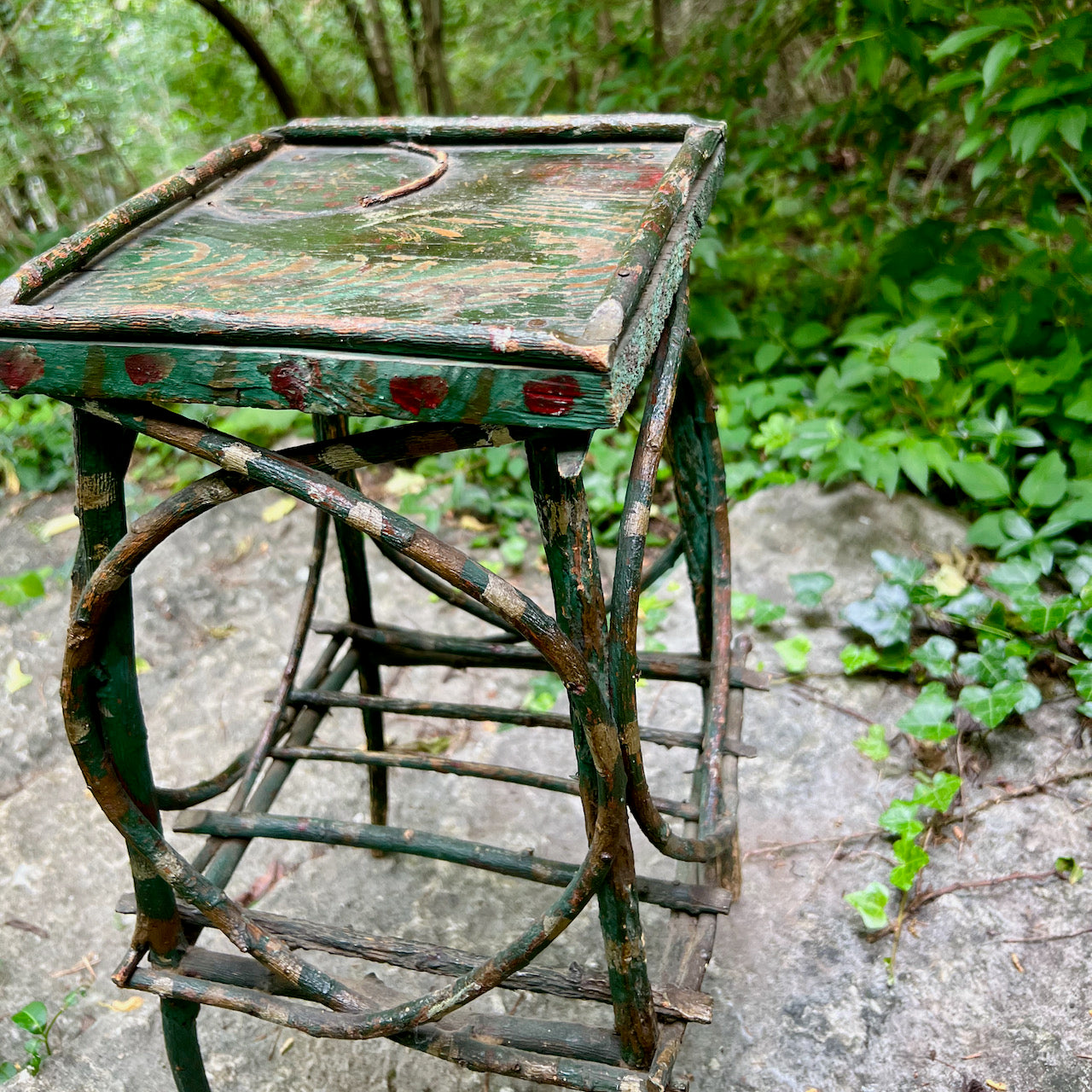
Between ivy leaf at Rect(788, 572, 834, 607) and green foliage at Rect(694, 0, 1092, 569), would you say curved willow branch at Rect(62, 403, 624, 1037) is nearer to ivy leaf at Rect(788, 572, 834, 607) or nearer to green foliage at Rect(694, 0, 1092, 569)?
ivy leaf at Rect(788, 572, 834, 607)

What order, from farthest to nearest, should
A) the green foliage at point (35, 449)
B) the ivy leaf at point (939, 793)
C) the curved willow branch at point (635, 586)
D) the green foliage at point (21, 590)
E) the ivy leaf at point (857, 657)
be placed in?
the green foliage at point (35, 449) < the green foliage at point (21, 590) < the ivy leaf at point (857, 657) < the ivy leaf at point (939, 793) < the curved willow branch at point (635, 586)

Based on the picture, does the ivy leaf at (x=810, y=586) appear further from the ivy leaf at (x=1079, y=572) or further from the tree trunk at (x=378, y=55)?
the tree trunk at (x=378, y=55)

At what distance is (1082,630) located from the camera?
181 cm

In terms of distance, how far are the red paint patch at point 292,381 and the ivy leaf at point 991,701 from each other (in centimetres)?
136

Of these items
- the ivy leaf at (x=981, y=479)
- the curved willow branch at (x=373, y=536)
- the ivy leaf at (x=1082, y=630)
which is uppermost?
the curved willow branch at (x=373, y=536)

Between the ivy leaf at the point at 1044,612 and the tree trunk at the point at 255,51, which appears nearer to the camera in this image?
the ivy leaf at the point at 1044,612

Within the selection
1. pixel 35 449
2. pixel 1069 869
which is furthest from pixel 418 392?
pixel 35 449

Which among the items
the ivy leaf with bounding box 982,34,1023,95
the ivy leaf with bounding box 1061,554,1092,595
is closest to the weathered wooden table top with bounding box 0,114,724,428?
the ivy leaf with bounding box 982,34,1023,95

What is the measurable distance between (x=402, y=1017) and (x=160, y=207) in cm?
97

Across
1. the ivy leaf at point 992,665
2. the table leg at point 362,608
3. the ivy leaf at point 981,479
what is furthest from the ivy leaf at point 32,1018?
the ivy leaf at point 981,479

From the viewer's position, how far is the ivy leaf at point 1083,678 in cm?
176

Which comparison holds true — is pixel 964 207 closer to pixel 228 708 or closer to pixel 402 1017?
pixel 228 708

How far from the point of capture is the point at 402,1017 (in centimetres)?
106

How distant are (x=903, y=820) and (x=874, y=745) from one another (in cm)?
23
